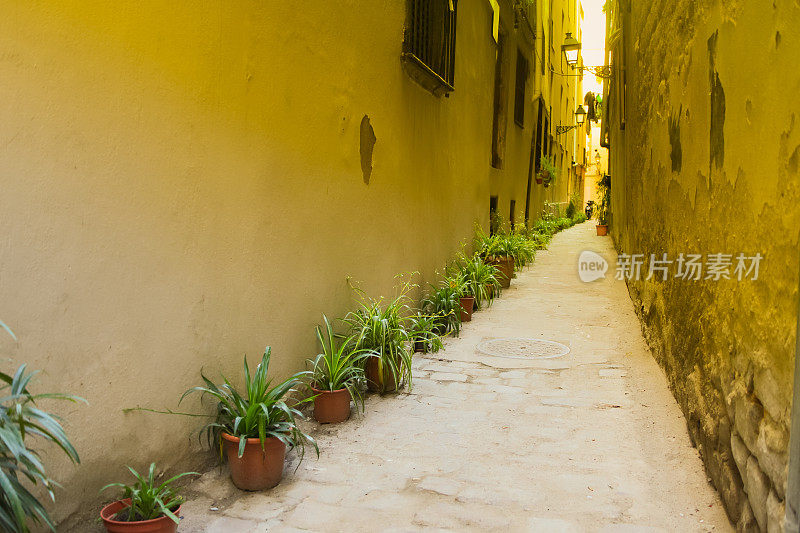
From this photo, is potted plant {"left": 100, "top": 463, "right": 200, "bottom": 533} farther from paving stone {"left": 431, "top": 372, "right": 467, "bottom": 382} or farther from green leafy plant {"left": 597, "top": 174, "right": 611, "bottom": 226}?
green leafy plant {"left": 597, "top": 174, "right": 611, "bottom": 226}

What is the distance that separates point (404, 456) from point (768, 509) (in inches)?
67.7

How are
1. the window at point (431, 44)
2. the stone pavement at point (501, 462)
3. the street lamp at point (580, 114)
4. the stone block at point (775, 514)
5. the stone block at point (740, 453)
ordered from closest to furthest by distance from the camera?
1. the stone block at point (775, 514)
2. the stone block at point (740, 453)
3. the stone pavement at point (501, 462)
4. the window at point (431, 44)
5. the street lamp at point (580, 114)

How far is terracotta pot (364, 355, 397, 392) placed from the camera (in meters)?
4.37

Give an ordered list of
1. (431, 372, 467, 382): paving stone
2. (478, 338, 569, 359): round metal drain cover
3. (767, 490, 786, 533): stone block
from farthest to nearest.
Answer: (478, 338, 569, 359): round metal drain cover < (431, 372, 467, 382): paving stone < (767, 490, 786, 533): stone block

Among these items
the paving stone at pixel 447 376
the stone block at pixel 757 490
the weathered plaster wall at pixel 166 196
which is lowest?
the paving stone at pixel 447 376

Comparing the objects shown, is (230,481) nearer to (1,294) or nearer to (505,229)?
(1,294)

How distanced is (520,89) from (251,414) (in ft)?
36.5

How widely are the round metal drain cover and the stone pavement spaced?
0.12 metres

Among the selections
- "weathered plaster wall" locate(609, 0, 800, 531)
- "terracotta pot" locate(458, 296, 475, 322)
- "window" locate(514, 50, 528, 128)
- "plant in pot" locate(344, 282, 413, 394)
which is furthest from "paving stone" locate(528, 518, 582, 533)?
"window" locate(514, 50, 528, 128)

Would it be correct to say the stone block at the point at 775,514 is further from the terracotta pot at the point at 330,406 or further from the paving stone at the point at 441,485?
the terracotta pot at the point at 330,406

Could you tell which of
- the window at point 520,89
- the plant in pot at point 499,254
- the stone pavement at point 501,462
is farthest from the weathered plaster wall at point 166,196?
the window at point 520,89

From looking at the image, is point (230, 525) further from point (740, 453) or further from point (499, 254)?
point (499, 254)

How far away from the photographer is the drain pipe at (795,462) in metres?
1.87

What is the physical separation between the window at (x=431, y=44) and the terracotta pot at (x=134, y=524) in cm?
437
